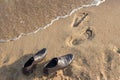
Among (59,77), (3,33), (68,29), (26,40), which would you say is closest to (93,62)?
(59,77)

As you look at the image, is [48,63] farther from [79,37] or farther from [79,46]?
[79,37]

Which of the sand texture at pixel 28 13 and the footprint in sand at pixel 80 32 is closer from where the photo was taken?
the footprint in sand at pixel 80 32

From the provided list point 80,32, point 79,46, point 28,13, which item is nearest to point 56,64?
point 79,46

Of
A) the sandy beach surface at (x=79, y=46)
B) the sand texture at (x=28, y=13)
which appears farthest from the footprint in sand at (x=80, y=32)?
the sand texture at (x=28, y=13)

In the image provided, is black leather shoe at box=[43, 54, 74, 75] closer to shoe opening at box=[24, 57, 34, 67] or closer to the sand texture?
shoe opening at box=[24, 57, 34, 67]

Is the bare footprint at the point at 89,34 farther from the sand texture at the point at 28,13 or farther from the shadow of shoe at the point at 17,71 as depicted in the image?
the shadow of shoe at the point at 17,71

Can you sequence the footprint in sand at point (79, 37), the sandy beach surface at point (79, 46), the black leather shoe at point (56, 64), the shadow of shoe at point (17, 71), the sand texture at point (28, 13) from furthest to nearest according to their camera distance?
the sand texture at point (28, 13)
the footprint in sand at point (79, 37)
the shadow of shoe at point (17, 71)
the sandy beach surface at point (79, 46)
the black leather shoe at point (56, 64)

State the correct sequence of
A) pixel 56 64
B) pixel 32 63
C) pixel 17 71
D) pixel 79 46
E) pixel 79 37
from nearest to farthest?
1. pixel 56 64
2. pixel 32 63
3. pixel 17 71
4. pixel 79 46
5. pixel 79 37

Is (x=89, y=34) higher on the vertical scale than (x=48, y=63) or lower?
lower
